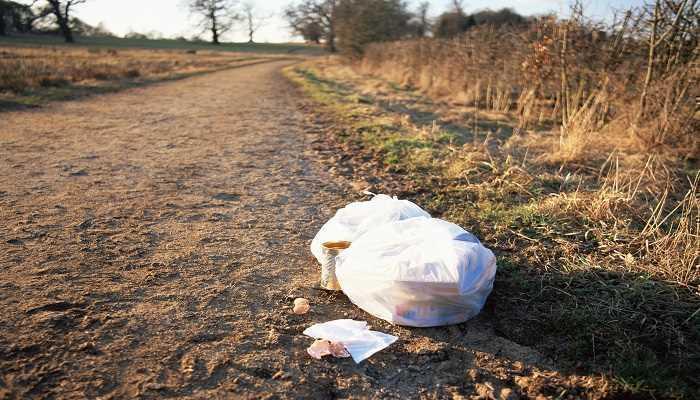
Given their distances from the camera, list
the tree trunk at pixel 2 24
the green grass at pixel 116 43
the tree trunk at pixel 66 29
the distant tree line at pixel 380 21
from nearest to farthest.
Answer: the distant tree line at pixel 380 21, the green grass at pixel 116 43, the tree trunk at pixel 2 24, the tree trunk at pixel 66 29

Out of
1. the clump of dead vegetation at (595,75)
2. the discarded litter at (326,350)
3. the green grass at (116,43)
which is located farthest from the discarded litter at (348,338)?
the green grass at (116,43)

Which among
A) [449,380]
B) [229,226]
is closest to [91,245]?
[229,226]

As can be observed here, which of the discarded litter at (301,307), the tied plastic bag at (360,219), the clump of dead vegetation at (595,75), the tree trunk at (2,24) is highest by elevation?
the tree trunk at (2,24)

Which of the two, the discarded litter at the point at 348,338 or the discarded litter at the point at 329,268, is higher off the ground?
the discarded litter at the point at 329,268

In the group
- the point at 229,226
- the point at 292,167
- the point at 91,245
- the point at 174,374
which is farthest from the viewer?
the point at 292,167

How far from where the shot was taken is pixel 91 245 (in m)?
2.89

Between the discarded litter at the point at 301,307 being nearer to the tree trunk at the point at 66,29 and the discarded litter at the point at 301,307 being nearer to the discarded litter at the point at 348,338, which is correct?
the discarded litter at the point at 348,338

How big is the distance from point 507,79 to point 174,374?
8386 millimetres

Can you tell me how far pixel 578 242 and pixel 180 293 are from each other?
92.8 inches

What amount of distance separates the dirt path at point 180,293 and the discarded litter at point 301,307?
0.12 feet

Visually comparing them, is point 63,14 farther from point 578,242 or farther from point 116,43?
point 578,242

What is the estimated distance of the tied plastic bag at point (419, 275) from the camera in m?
2.13

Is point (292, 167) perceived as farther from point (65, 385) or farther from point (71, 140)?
point (65, 385)

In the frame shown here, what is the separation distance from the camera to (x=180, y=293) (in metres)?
2.43
